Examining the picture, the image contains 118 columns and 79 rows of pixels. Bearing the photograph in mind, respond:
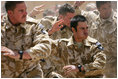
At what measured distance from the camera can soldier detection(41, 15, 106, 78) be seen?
181 inches

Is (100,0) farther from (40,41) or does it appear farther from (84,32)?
(40,41)

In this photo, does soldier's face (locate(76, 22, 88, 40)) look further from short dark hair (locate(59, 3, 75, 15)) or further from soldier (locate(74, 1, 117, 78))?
soldier (locate(74, 1, 117, 78))

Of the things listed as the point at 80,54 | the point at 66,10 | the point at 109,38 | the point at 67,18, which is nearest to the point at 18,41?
the point at 80,54

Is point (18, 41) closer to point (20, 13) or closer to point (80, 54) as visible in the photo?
Result: point (20, 13)

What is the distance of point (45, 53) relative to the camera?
4035 millimetres

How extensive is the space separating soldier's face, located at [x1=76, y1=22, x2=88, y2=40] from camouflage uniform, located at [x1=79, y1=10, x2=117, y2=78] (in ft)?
5.73

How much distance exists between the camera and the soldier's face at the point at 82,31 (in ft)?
15.7

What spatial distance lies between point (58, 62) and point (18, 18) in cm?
123

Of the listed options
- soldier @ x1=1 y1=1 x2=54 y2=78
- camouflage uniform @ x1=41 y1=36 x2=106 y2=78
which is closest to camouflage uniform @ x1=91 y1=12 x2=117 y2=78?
camouflage uniform @ x1=41 y1=36 x2=106 y2=78

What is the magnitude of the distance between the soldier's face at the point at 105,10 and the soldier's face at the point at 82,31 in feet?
5.59

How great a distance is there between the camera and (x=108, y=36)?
6602mm

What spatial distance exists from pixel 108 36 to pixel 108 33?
2.4 inches

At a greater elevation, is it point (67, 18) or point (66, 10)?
point (66, 10)

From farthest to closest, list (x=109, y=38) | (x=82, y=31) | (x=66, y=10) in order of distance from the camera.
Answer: (x=109, y=38) → (x=66, y=10) → (x=82, y=31)
